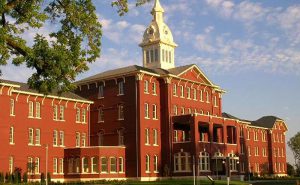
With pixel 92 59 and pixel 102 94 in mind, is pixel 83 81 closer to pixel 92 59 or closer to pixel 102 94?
pixel 102 94

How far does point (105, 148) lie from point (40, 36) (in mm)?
35993

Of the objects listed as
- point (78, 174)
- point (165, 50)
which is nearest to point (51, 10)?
point (78, 174)

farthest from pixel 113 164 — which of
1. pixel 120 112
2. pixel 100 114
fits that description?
pixel 100 114

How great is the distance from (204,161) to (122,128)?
11.3m

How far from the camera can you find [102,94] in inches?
2576

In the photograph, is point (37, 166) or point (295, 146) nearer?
point (37, 166)

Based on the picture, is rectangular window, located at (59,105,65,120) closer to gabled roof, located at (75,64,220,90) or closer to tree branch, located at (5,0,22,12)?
gabled roof, located at (75,64,220,90)

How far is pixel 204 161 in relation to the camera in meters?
62.2

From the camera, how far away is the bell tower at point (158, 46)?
74125 mm

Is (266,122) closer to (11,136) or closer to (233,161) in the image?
(233,161)

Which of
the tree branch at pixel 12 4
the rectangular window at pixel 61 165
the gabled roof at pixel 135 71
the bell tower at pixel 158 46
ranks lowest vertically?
the rectangular window at pixel 61 165

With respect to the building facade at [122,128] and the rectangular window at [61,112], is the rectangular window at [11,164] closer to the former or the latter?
the building facade at [122,128]

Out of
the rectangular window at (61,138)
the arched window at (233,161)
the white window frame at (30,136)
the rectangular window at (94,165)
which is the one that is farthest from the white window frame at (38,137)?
the arched window at (233,161)

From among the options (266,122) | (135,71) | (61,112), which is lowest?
(61,112)
